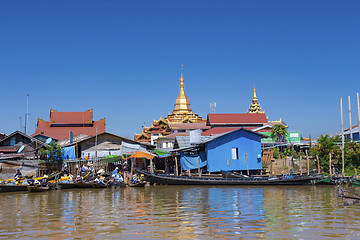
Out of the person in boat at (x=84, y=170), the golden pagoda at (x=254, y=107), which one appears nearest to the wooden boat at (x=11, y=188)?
the person in boat at (x=84, y=170)

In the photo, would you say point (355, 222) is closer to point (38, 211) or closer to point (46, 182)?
point (38, 211)

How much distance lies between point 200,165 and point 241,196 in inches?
373

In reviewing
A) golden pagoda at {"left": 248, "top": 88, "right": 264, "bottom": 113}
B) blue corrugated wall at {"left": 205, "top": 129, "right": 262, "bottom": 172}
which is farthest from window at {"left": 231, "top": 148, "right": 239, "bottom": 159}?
golden pagoda at {"left": 248, "top": 88, "right": 264, "bottom": 113}

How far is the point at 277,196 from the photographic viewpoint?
1753 centimetres

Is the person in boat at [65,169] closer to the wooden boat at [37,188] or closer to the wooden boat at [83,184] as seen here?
the wooden boat at [83,184]

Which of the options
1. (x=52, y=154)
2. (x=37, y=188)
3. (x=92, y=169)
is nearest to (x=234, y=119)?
(x=92, y=169)

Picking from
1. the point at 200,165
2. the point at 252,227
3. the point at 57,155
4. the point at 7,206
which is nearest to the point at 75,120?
the point at 57,155

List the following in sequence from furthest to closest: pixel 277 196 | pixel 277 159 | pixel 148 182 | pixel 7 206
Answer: pixel 277 159 < pixel 148 182 < pixel 277 196 < pixel 7 206

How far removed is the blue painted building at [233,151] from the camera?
26250 mm

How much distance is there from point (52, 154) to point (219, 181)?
1251cm

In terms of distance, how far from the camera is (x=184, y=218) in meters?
11.7

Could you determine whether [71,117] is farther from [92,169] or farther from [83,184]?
[83,184]

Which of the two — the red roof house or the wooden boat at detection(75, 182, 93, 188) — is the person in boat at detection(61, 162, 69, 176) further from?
the red roof house

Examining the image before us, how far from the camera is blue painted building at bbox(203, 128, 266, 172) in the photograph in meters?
26.2
